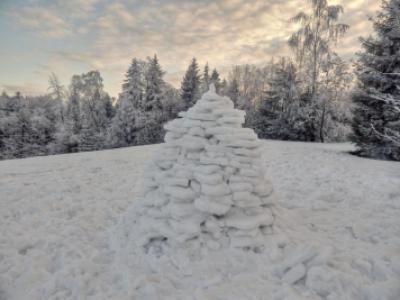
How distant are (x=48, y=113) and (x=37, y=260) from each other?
34056mm

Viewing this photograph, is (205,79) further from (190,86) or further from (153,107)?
(153,107)

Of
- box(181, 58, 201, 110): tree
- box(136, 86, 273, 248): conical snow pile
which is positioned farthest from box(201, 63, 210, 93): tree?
box(136, 86, 273, 248): conical snow pile

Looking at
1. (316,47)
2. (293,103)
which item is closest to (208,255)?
(293,103)

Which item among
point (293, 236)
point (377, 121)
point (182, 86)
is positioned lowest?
point (293, 236)

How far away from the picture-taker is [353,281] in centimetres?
235

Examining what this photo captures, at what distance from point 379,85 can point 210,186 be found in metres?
10.1

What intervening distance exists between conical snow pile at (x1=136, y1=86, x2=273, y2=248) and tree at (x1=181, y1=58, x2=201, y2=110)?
1964cm

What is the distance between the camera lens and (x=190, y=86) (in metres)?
22.8

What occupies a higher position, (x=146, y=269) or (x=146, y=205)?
(x=146, y=205)

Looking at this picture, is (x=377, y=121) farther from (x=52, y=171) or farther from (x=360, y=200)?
(x=52, y=171)

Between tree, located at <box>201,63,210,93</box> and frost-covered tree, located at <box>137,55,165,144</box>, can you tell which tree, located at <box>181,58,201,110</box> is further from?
tree, located at <box>201,63,210,93</box>

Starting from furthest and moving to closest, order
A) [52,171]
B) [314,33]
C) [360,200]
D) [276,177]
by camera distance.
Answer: [314,33] → [52,171] → [276,177] → [360,200]

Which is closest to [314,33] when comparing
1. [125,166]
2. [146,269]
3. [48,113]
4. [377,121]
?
[377,121]

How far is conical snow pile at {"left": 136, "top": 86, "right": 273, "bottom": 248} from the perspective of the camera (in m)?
2.90
